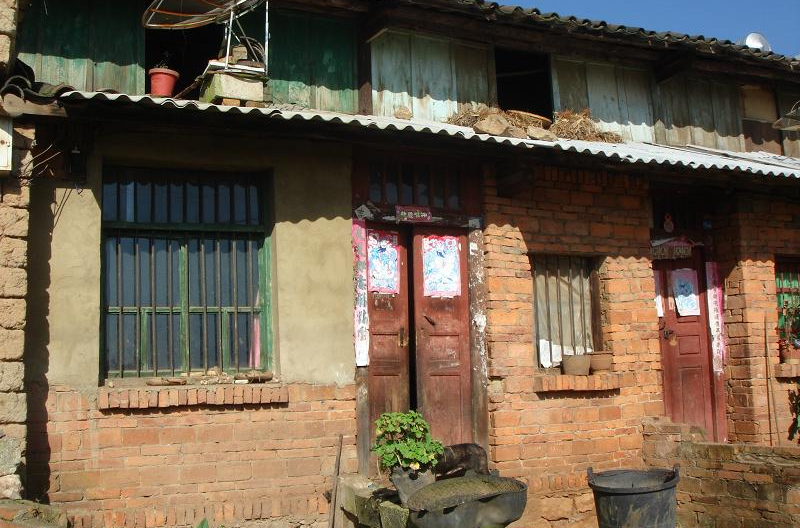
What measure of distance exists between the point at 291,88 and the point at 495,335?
3258 millimetres

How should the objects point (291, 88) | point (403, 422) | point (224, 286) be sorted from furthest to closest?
point (291, 88)
point (224, 286)
point (403, 422)

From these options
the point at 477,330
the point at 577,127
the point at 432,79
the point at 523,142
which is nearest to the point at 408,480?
the point at 477,330

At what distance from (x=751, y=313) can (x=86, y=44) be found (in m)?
8.09

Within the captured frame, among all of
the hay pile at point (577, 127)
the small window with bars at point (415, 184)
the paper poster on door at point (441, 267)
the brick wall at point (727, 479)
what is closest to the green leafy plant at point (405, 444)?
the paper poster on door at point (441, 267)

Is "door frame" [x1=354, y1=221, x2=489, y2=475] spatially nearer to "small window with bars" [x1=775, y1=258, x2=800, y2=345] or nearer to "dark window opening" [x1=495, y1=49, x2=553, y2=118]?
"dark window opening" [x1=495, y1=49, x2=553, y2=118]

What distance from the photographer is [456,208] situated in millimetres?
8922

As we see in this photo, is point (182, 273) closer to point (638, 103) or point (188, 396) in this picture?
point (188, 396)

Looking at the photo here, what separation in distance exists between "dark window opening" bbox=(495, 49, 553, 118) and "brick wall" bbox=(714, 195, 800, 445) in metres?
2.67

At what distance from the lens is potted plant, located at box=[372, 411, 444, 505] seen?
714 cm

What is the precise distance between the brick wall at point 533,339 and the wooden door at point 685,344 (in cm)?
95

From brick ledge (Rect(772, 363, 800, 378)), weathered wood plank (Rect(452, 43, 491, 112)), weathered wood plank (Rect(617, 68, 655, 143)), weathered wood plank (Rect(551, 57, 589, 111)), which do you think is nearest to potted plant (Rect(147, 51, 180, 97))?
weathered wood plank (Rect(452, 43, 491, 112))

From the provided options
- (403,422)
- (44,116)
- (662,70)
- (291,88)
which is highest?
(662,70)

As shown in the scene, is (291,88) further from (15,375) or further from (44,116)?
(15,375)

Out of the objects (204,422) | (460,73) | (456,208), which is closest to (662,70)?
(460,73)
